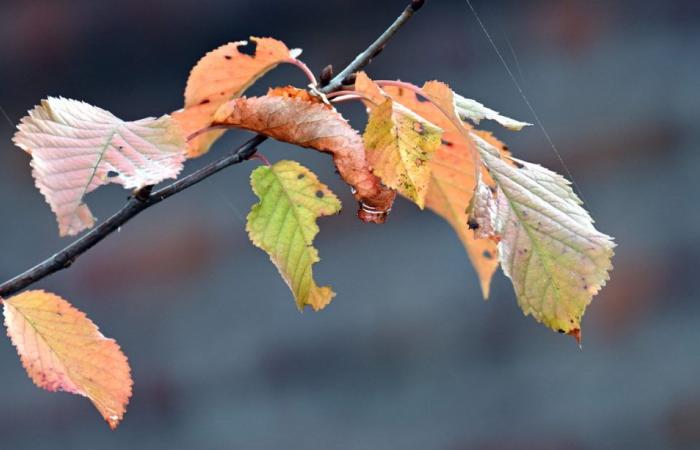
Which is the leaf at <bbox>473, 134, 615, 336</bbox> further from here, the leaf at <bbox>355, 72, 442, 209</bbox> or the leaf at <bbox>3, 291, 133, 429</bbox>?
the leaf at <bbox>3, 291, 133, 429</bbox>

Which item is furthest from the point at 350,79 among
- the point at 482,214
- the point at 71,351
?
the point at 71,351

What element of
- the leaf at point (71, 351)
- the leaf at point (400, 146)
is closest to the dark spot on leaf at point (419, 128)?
the leaf at point (400, 146)

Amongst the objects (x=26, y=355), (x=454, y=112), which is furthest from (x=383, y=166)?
(x=26, y=355)

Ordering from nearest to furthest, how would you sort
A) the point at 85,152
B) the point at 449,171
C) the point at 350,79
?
the point at 85,152
the point at 350,79
the point at 449,171

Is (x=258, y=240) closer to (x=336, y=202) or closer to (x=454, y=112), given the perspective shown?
(x=336, y=202)

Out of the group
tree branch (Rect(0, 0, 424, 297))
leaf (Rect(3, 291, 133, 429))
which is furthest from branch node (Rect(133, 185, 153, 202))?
leaf (Rect(3, 291, 133, 429))

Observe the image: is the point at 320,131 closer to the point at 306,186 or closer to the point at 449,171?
the point at 306,186

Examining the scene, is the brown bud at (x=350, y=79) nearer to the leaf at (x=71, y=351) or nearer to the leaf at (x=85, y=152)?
the leaf at (x=85, y=152)
